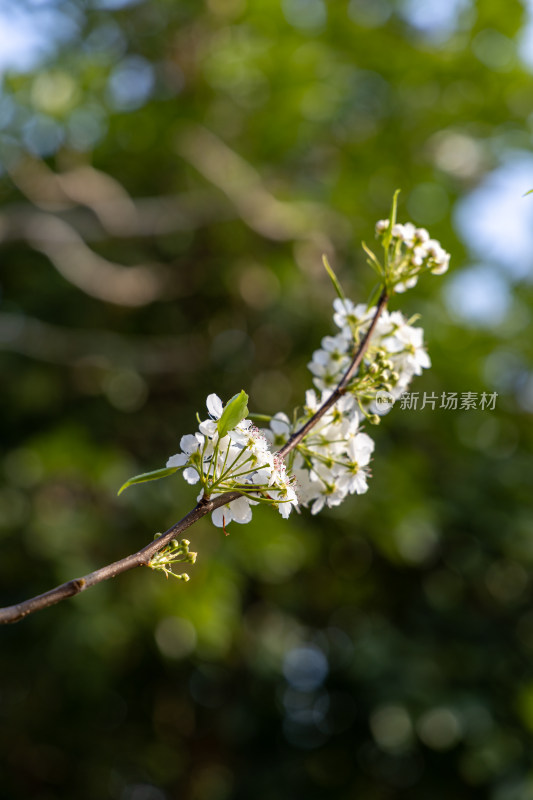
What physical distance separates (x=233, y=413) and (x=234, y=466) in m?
0.07

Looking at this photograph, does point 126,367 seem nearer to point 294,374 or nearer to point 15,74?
point 294,374

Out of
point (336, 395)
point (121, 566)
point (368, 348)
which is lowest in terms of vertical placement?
point (121, 566)

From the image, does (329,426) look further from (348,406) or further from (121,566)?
(121,566)

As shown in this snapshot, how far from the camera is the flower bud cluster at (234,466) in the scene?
71 cm

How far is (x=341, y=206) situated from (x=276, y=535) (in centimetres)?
188

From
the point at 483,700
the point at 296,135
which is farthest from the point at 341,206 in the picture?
the point at 483,700

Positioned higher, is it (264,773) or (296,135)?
(296,135)

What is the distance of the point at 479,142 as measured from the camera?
4.91m

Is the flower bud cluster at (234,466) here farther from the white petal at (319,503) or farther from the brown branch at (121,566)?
the white petal at (319,503)

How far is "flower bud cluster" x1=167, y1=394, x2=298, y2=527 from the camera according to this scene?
0.71 metres

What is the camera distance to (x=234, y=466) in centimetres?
73

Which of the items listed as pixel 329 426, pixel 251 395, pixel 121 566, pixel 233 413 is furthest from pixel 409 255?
pixel 251 395

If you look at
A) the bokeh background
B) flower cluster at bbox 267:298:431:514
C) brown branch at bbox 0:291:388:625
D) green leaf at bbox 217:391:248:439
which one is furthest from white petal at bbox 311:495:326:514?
the bokeh background

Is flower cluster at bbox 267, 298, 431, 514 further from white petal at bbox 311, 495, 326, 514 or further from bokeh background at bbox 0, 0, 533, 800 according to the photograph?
bokeh background at bbox 0, 0, 533, 800
